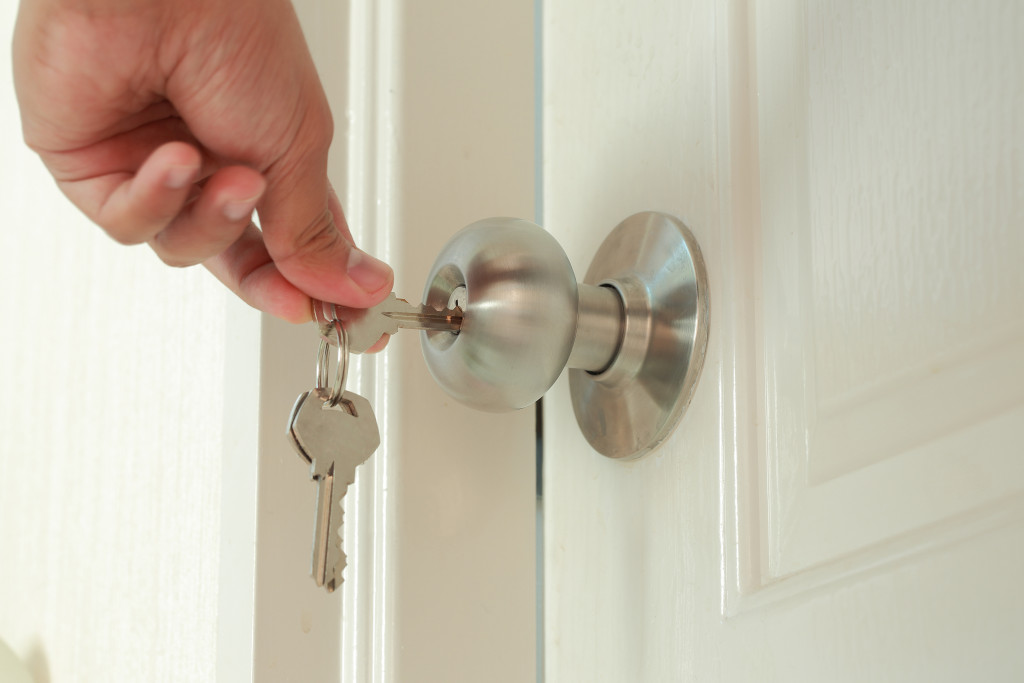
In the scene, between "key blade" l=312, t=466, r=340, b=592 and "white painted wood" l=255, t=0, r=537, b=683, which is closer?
"key blade" l=312, t=466, r=340, b=592

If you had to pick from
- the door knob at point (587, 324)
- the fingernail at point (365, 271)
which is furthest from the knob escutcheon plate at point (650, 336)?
the fingernail at point (365, 271)

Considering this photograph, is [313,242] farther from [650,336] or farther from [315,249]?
[650,336]

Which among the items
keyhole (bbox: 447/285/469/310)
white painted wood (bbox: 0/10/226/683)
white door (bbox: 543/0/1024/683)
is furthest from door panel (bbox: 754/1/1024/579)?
white painted wood (bbox: 0/10/226/683)

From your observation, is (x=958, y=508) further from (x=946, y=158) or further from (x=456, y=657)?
(x=456, y=657)

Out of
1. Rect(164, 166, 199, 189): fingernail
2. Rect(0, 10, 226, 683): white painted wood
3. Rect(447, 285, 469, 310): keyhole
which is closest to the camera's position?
Rect(164, 166, 199, 189): fingernail

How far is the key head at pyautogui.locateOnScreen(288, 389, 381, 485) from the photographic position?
29 centimetres

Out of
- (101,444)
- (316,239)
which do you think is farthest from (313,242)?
(101,444)

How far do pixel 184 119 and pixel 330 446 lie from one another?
0.39 feet

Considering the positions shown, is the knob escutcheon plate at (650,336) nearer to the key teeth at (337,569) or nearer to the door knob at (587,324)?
the door knob at (587,324)

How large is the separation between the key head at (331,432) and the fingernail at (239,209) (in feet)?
0.23

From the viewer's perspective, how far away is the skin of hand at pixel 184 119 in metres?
0.22

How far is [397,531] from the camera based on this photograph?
39 cm

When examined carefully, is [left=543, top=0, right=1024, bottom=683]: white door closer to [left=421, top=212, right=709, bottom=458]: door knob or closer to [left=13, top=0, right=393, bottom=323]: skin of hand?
[left=421, top=212, right=709, bottom=458]: door knob

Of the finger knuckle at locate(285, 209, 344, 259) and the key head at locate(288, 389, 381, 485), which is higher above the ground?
the finger knuckle at locate(285, 209, 344, 259)
